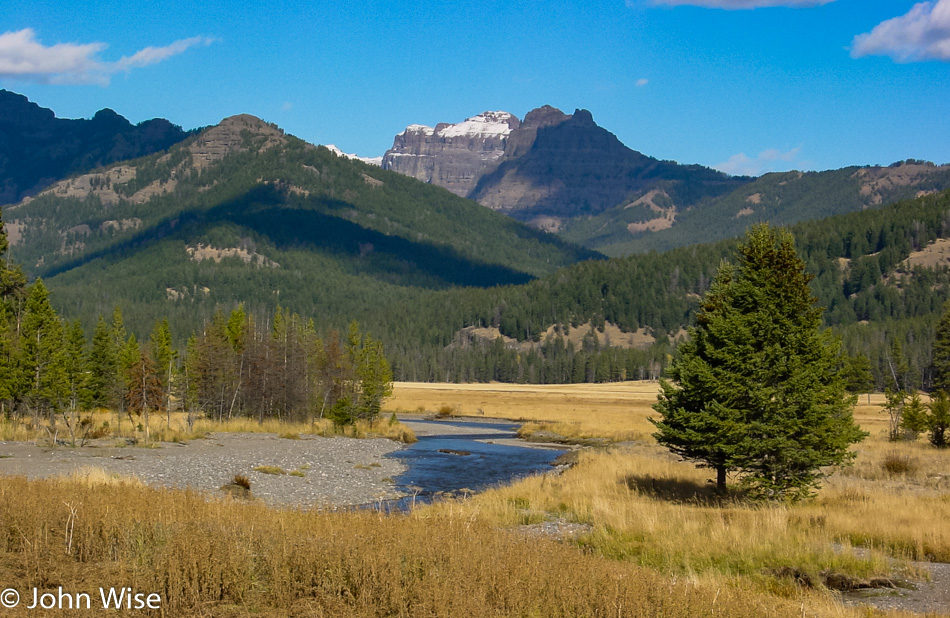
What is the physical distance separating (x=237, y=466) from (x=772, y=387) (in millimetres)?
22716

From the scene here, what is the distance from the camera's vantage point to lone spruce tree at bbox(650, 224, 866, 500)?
795 inches

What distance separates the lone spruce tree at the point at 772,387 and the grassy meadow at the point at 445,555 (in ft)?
5.77

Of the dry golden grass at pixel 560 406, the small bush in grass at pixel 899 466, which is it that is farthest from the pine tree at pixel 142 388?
the small bush in grass at pixel 899 466

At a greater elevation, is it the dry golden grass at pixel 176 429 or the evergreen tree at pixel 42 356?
the evergreen tree at pixel 42 356

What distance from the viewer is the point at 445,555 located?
9.20 meters

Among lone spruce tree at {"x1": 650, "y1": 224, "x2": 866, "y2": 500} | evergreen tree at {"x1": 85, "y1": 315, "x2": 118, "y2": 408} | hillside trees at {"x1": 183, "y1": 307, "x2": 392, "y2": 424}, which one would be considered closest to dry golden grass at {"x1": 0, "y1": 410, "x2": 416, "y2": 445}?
evergreen tree at {"x1": 85, "y1": 315, "x2": 118, "y2": 408}

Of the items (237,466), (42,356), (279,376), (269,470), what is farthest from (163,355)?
(269,470)

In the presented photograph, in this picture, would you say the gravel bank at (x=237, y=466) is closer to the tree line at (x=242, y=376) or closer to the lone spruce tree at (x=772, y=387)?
the lone spruce tree at (x=772, y=387)

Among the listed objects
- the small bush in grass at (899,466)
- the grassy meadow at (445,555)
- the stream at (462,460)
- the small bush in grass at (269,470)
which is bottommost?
the stream at (462,460)

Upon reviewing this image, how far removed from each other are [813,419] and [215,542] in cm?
1672

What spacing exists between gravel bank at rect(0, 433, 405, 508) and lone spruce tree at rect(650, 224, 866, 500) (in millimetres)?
11874

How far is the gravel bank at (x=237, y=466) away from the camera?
83.0 ft

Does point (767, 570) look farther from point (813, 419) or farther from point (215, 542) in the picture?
point (215, 542)

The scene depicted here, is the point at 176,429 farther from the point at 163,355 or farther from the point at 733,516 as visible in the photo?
the point at 733,516
